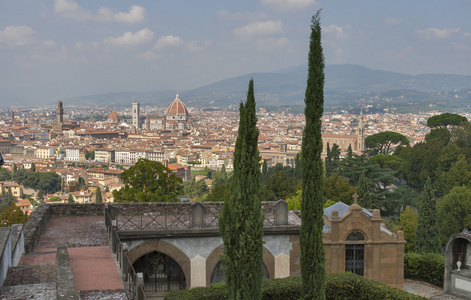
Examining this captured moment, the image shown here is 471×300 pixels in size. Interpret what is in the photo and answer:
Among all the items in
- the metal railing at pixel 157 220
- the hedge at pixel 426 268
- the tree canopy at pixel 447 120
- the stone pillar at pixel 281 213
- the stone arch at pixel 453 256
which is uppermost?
the tree canopy at pixel 447 120

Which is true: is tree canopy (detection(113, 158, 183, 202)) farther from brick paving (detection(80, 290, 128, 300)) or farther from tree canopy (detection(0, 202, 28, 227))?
brick paving (detection(80, 290, 128, 300))

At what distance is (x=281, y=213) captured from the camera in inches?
392

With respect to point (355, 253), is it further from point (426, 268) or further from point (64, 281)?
point (64, 281)

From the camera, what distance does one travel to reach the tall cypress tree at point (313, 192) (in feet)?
22.9

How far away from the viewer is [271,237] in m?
9.86

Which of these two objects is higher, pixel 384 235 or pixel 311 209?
pixel 311 209

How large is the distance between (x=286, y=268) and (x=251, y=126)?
431 cm

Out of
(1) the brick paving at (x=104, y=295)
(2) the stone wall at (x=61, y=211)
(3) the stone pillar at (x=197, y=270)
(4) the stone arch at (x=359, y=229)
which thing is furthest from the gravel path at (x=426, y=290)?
(1) the brick paving at (x=104, y=295)

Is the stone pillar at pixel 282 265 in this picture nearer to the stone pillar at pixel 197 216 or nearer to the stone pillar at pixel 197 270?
the stone pillar at pixel 197 270

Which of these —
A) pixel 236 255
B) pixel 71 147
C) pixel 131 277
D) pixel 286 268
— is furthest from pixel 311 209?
pixel 71 147

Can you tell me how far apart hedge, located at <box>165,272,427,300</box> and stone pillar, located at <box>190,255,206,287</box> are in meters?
1.11

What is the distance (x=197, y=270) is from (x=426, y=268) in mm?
6049

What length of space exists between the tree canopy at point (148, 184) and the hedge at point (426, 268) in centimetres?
846

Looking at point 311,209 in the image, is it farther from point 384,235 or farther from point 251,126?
point 384,235
